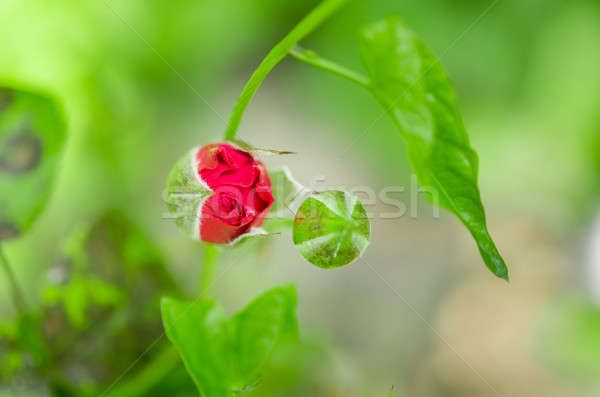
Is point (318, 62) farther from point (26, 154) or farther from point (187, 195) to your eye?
point (26, 154)

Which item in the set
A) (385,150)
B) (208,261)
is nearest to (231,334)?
(208,261)

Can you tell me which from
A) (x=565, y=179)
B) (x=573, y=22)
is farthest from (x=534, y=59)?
(x=565, y=179)

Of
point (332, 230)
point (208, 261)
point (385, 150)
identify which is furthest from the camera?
point (385, 150)

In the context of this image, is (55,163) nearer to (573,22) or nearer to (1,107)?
(1,107)

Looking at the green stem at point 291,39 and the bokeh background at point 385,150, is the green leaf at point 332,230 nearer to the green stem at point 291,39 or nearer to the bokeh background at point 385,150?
the green stem at point 291,39

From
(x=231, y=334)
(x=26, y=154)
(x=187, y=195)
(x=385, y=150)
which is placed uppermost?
(x=26, y=154)

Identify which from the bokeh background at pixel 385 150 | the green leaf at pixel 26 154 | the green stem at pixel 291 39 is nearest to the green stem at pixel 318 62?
the green stem at pixel 291 39
